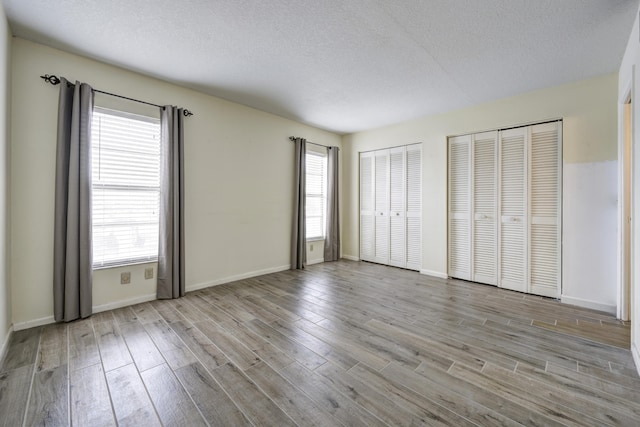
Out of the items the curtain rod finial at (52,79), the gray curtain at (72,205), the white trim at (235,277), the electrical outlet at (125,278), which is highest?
the curtain rod finial at (52,79)

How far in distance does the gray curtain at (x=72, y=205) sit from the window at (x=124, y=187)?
0.16 metres

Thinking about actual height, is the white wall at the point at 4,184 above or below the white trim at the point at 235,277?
above

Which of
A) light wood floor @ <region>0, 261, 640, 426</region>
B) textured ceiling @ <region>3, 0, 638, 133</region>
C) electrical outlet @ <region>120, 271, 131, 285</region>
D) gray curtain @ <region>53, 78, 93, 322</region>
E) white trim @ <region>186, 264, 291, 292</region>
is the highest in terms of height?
textured ceiling @ <region>3, 0, 638, 133</region>

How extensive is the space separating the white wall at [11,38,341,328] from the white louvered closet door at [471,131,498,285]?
8.75 ft

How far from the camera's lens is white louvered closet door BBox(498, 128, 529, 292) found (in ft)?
11.6

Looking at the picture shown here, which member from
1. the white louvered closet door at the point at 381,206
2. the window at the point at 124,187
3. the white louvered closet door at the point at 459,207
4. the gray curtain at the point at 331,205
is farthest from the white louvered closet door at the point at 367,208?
the window at the point at 124,187

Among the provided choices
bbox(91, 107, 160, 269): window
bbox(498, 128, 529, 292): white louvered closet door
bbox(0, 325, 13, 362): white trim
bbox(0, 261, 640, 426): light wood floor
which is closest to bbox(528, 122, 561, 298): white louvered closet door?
bbox(498, 128, 529, 292): white louvered closet door

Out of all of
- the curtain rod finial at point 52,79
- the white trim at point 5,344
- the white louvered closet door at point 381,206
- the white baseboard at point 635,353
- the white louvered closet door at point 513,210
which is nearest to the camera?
the white baseboard at point 635,353

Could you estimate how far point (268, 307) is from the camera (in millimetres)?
3012

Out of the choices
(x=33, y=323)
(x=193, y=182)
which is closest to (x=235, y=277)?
(x=193, y=182)

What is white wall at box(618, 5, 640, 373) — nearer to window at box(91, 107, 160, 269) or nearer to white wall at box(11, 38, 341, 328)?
white wall at box(11, 38, 341, 328)

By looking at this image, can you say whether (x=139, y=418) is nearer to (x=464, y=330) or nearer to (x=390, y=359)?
(x=390, y=359)

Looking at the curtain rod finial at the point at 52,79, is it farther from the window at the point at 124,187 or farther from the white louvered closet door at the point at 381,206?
the white louvered closet door at the point at 381,206

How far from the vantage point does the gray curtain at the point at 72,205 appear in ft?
8.35
